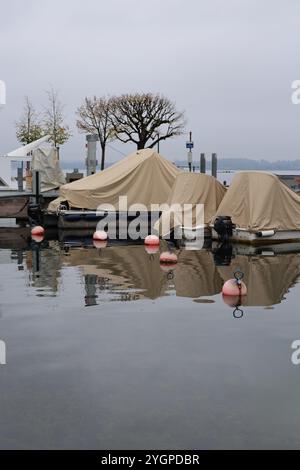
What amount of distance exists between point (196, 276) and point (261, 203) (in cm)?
762

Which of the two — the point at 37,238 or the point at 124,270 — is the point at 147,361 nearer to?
the point at 124,270

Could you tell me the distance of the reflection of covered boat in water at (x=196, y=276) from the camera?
1375 cm

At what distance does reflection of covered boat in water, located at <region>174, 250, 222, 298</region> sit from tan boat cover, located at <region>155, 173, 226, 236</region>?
432cm

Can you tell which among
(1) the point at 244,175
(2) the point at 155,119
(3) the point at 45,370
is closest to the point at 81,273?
(3) the point at 45,370

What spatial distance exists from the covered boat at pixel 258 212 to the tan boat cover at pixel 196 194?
3.45ft

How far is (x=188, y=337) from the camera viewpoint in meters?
9.84

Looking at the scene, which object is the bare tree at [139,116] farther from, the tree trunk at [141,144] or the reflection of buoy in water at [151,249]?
the reflection of buoy in water at [151,249]

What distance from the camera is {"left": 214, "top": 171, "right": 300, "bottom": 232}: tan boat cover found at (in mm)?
22391

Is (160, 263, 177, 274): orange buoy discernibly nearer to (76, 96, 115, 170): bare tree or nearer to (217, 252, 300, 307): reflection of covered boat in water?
(217, 252, 300, 307): reflection of covered boat in water

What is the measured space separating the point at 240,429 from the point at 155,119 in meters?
54.4

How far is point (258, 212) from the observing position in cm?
2227

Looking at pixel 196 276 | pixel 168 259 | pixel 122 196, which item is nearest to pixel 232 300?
pixel 196 276

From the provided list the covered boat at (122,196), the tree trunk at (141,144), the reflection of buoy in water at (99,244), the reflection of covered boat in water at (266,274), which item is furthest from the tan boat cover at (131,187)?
the tree trunk at (141,144)

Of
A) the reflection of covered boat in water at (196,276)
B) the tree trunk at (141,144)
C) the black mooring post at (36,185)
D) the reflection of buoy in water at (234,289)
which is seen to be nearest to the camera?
the reflection of buoy in water at (234,289)
